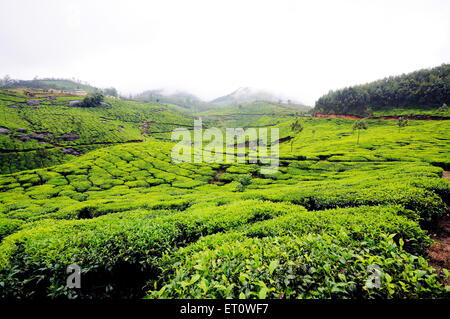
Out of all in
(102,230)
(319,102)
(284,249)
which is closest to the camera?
(284,249)

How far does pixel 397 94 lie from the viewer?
97000mm

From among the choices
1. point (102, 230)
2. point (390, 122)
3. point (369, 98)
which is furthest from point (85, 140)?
point (369, 98)

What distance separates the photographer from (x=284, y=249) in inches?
171

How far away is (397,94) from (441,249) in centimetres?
13324

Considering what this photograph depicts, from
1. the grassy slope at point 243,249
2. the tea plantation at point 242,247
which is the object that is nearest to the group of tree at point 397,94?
the tea plantation at point 242,247

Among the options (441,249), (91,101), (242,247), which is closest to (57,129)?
(91,101)

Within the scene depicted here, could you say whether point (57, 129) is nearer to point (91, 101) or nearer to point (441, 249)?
point (91, 101)

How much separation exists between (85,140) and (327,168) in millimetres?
93642

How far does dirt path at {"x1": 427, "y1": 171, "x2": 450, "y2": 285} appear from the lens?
18.0 ft

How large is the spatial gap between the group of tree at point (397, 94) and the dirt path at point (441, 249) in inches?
4406
